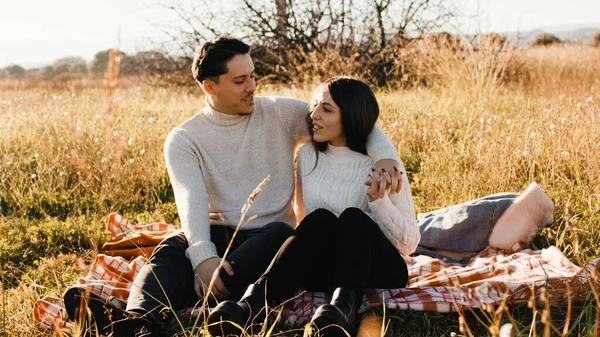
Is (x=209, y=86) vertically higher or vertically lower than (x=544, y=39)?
higher

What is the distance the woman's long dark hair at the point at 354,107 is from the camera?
3.05 m

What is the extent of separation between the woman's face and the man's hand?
79 cm

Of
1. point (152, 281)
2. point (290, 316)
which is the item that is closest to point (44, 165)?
point (152, 281)

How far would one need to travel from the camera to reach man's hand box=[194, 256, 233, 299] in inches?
107

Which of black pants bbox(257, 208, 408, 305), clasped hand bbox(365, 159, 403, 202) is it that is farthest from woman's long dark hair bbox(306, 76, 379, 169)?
black pants bbox(257, 208, 408, 305)

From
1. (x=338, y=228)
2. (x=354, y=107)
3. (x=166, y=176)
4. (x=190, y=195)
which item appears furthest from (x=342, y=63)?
(x=338, y=228)

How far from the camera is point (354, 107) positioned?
3.05 m

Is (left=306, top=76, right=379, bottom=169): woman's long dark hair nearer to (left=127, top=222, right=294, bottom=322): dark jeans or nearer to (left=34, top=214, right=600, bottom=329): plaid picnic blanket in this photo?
(left=127, top=222, right=294, bottom=322): dark jeans

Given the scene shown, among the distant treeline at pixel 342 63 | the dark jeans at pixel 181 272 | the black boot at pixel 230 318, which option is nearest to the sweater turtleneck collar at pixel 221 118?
the dark jeans at pixel 181 272

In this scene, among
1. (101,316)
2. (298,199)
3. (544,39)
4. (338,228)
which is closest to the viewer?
(101,316)

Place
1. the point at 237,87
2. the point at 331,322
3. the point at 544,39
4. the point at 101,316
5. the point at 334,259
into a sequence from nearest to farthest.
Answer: the point at 331,322 → the point at 101,316 → the point at 334,259 → the point at 237,87 → the point at 544,39

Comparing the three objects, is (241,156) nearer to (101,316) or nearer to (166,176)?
(101,316)

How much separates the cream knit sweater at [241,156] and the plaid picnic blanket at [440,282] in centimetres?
58

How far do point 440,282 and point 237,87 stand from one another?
143 cm
